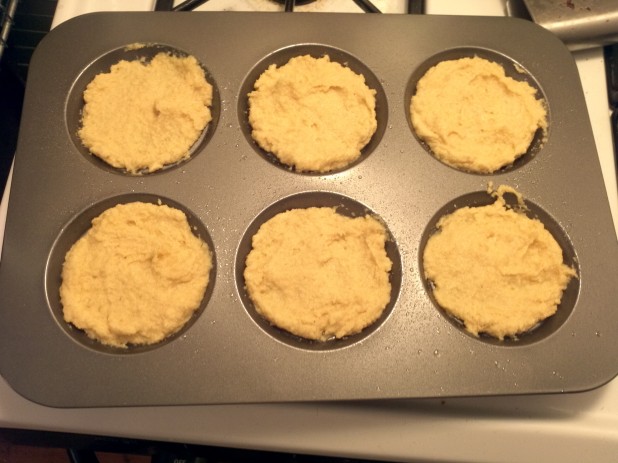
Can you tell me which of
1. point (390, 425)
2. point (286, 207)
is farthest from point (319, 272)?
Result: point (390, 425)

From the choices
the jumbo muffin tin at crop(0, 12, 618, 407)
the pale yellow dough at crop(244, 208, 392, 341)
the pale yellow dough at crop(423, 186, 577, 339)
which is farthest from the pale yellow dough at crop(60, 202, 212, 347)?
the pale yellow dough at crop(423, 186, 577, 339)

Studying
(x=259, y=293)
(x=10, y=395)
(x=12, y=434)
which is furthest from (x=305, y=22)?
(x=12, y=434)

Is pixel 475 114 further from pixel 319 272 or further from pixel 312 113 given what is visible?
pixel 319 272

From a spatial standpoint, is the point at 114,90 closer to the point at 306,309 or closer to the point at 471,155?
the point at 306,309

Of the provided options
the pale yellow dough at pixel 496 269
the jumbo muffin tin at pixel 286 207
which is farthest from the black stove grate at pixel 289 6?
the pale yellow dough at pixel 496 269

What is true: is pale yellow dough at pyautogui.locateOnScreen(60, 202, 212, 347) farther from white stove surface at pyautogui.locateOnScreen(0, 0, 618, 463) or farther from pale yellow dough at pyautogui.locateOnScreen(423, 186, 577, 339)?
pale yellow dough at pyautogui.locateOnScreen(423, 186, 577, 339)

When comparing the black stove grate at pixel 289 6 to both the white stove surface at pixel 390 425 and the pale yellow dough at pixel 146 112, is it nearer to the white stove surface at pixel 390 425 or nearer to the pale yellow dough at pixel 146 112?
the pale yellow dough at pixel 146 112
